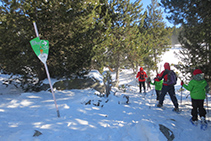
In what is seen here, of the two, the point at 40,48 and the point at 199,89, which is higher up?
the point at 40,48

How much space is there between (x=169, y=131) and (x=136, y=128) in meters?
0.88

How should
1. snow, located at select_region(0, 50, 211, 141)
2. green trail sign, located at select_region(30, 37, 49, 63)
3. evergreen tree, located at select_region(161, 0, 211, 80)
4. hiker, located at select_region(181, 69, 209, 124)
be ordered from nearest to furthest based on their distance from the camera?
1. snow, located at select_region(0, 50, 211, 141)
2. green trail sign, located at select_region(30, 37, 49, 63)
3. hiker, located at select_region(181, 69, 209, 124)
4. evergreen tree, located at select_region(161, 0, 211, 80)

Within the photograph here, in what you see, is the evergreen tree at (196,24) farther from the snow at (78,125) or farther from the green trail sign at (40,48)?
the green trail sign at (40,48)

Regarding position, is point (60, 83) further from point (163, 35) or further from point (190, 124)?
point (163, 35)

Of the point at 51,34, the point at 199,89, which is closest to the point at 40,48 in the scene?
the point at 51,34

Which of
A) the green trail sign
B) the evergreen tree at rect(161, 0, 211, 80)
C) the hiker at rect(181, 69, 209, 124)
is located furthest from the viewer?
the evergreen tree at rect(161, 0, 211, 80)

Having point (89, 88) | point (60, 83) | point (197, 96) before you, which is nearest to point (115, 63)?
point (89, 88)

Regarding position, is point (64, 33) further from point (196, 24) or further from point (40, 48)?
point (196, 24)

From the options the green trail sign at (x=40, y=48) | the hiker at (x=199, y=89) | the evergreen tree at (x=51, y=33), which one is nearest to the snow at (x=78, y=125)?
the hiker at (x=199, y=89)

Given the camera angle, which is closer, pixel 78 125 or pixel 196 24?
pixel 78 125

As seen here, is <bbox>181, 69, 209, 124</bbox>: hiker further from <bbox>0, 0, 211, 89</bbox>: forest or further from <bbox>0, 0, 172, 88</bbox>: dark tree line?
<bbox>0, 0, 172, 88</bbox>: dark tree line

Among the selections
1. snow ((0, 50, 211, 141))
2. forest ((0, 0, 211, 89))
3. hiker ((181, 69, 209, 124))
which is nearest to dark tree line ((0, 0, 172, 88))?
forest ((0, 0, 211, 89))

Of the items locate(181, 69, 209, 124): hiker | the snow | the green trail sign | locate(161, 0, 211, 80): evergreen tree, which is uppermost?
locate(161, 0, 211, 80): evergreen tree

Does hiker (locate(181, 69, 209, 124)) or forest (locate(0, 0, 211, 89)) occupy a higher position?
forest (locate(0, 0, 211, 89))
